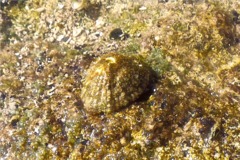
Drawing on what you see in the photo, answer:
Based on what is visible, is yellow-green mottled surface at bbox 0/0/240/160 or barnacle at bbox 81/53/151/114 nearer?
yellow-green mottled surface at bbox 0/0/240/160

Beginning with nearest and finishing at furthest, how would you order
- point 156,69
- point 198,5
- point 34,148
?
point 34,148, point 156,69, point 198,5

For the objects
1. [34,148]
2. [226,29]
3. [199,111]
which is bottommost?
[34,148]

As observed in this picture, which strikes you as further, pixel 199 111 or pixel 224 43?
pixel 224 43

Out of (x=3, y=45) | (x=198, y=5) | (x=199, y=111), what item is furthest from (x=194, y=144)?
(x=3, y=45)

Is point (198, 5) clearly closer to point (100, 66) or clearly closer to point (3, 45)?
point (100, 66)

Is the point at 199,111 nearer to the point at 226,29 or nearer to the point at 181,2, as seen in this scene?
the point at 226,29

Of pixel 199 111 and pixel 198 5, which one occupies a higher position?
pixel 198 5

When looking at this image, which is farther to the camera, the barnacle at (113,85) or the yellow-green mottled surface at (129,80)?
the barnacle at (113,85)

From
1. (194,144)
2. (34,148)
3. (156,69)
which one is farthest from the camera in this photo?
(156,69)
